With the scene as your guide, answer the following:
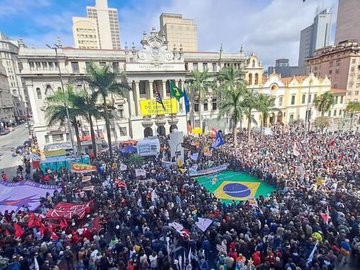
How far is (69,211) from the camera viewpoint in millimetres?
12227

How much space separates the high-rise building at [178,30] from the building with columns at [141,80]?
49.7 m

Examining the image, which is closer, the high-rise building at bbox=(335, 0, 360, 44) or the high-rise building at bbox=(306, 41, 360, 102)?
the high-rise building at bbox=(306, 41, 360, 102)

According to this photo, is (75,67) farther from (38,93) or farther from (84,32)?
(84,32)

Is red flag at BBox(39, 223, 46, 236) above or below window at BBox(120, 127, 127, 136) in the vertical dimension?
below

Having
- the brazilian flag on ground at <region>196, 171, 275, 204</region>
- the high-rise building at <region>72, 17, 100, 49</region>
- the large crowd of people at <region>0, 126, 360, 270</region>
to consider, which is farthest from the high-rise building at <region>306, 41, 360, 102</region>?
the high-rise building at <region>72, 17, 100, 49</region>

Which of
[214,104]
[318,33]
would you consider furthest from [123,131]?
[318,33]

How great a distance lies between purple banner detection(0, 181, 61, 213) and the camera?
1367cm

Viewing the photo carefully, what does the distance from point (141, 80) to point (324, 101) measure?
32.6 metres

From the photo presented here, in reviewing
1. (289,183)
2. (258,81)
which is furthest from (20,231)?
(258,81)

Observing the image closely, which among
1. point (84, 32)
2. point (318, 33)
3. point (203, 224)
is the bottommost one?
point (203, 224)

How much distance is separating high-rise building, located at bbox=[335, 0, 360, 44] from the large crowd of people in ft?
247

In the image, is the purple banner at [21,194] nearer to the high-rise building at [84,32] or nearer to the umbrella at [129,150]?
the umbrella at [129,150]

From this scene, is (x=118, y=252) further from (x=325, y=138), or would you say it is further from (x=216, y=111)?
(x=216, y=111)

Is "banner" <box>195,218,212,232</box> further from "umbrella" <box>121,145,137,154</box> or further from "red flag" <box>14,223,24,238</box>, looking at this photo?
"umbrella" <box>121,145,137,154</box>
